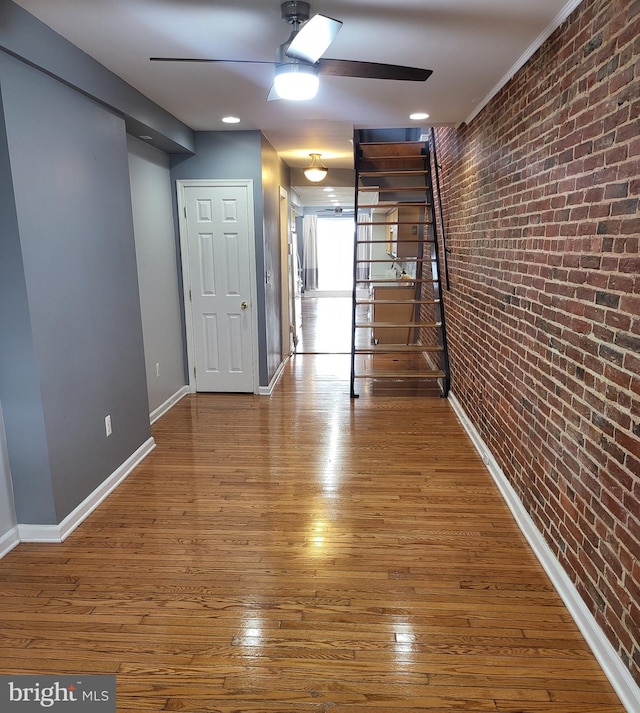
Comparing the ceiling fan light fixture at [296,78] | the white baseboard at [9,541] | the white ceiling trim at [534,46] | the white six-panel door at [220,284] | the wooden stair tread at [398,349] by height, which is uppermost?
the white ceiling trim at [534,46]

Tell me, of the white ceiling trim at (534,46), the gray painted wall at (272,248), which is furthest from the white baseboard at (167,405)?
the white ceiling trim at (534,46)

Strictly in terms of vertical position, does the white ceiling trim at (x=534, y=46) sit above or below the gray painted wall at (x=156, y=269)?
above

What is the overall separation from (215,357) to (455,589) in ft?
10.9

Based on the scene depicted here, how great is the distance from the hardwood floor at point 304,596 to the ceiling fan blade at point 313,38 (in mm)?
2243

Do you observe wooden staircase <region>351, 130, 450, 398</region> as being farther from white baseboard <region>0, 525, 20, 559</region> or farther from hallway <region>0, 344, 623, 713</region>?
white baseboard <region>0, 525, 20, 559</region>

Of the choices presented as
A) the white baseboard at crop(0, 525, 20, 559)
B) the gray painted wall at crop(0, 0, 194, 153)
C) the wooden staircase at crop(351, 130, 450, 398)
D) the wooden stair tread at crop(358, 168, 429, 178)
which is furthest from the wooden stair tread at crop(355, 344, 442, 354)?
the white baseboard at crop(0, 525, 20, 559)

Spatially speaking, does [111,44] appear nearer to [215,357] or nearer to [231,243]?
[231,243]

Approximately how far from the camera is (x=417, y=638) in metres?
1.87

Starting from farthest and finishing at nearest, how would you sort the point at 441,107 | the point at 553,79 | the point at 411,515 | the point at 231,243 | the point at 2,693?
the point at 231,243 → the point at 441,107 → the point at 411,515 → the point at 553,79 → the point at 2,693

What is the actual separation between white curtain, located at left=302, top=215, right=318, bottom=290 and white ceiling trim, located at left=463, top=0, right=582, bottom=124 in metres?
10.1

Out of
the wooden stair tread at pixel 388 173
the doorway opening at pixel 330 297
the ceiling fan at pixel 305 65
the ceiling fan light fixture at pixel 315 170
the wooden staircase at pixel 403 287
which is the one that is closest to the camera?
the ceiling fan at pixel 305 65

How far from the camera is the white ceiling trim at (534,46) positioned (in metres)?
2.08

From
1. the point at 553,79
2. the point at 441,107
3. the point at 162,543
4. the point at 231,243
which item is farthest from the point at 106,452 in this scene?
the point at 441,107

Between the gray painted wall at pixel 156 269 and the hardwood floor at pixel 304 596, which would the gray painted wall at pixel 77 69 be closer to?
the gray painted wall at pixel 156 269
